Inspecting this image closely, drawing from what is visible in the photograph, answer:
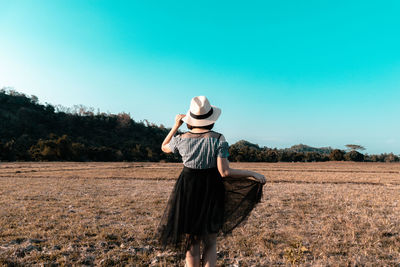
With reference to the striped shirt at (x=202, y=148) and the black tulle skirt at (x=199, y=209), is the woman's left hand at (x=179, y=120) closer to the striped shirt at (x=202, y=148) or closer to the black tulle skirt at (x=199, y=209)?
the striped shirt at (x=202, y=148)


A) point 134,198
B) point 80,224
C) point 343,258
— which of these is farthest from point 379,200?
point 80,224

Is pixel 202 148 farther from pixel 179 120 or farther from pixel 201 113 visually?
pixel 179 120

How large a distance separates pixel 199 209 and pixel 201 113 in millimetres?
1181

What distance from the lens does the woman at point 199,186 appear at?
310cm

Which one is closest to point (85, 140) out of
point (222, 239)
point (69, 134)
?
point (69, 134)

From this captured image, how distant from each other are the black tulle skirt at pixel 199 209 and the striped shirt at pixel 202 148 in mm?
109

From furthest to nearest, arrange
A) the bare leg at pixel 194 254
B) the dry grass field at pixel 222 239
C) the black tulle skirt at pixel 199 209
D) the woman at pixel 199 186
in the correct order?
the dry grass field at pixel 222 239 < the bare leg at pixel 194 254 < the black tulle skirt at pixel 199 209 < the woman at pixel 199 186

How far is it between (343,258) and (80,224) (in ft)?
19.3

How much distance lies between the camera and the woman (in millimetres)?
3096

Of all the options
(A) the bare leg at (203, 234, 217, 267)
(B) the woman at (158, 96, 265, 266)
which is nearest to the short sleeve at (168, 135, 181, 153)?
(B) the woman at (158, 96, 265, 266)

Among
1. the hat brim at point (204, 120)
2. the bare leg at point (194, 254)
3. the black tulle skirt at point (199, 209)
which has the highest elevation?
the hat brim at point (204, 120)

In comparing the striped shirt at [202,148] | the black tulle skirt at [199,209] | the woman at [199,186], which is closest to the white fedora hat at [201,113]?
the woman at [199,186]

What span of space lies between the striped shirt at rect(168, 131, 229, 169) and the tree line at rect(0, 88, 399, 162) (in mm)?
37439

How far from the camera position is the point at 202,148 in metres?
3.07
